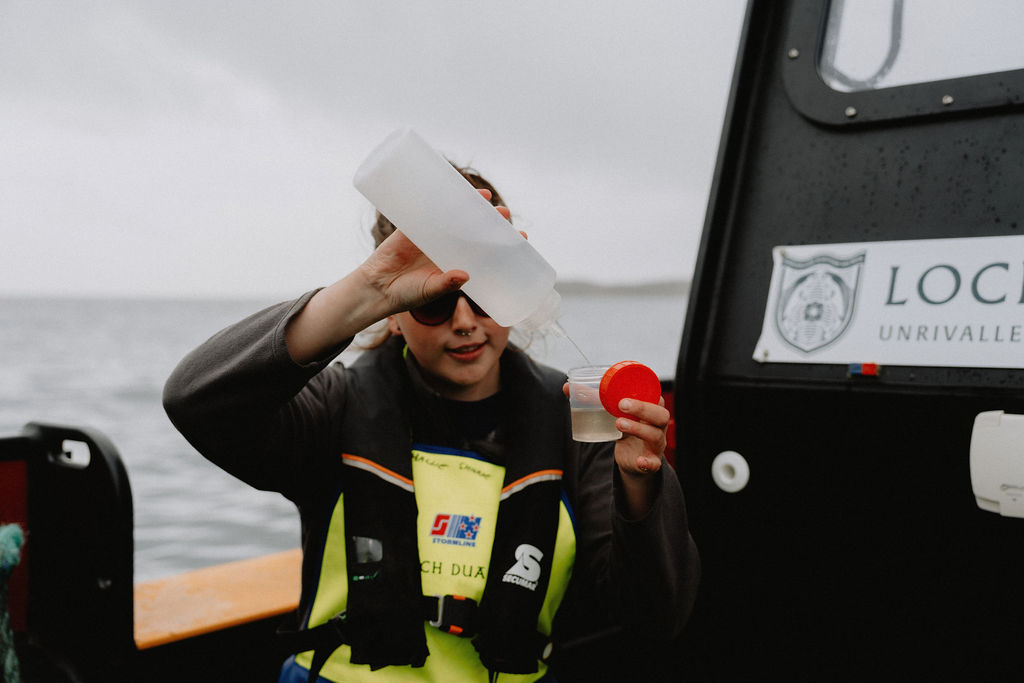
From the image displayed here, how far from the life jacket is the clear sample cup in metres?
0.29

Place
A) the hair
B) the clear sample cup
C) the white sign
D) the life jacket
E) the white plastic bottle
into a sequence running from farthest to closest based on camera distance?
the hair, the white sign, the life jacket, the clear sample cup, the white plastic bottle

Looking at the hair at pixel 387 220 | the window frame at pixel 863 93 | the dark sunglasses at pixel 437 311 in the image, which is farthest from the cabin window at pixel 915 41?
the dark sunglasses at pixel 437 311

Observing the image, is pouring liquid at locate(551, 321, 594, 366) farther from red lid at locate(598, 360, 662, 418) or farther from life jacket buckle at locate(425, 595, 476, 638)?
life jacket buckle at locate(425, 595, 476, 638)

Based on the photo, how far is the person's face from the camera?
1500mm

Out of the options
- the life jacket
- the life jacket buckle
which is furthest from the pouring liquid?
the life jacket buckle

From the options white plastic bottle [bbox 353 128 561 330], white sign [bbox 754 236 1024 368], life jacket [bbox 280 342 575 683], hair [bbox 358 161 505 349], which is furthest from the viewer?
hair [bbox 358 161 505 349]

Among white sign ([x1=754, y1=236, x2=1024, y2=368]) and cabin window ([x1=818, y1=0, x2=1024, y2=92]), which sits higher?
cabin window ([x1=818, y1=0, x2=1024, y2=92])

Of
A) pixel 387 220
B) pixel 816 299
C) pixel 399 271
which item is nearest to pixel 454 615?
pixel 399 271

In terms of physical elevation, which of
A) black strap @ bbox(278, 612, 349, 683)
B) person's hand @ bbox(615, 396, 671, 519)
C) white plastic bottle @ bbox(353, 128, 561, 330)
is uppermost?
white plastic bottle @ bbox(353, 128, 561, 330)

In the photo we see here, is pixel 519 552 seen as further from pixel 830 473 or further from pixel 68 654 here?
pixel 68 654

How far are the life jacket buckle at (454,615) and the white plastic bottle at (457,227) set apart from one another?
538 mm

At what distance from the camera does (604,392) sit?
1175 mm

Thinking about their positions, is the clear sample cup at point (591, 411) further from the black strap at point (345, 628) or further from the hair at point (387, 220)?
the hair at point (387, 220)

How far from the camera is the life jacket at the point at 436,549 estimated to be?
1.40m
